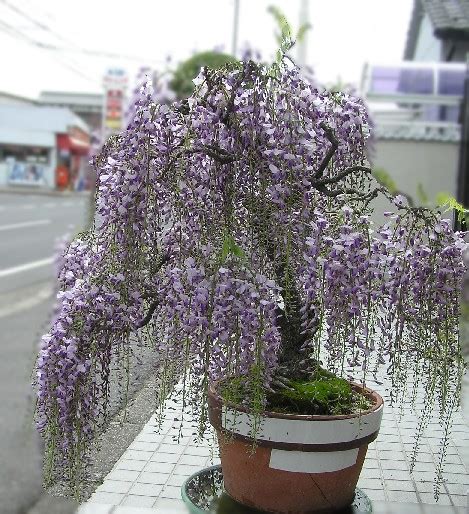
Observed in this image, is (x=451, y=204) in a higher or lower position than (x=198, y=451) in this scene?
higher

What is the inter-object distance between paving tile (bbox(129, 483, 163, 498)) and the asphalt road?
542mm

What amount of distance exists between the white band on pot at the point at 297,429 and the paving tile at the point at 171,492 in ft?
3.19

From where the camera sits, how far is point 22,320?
8.30 meters

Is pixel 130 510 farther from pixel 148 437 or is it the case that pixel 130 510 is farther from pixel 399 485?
pixel 399 485

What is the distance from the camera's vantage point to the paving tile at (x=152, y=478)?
3.96 metres

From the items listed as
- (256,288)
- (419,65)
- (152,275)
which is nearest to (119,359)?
(152,275)

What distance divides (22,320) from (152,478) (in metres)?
4.79

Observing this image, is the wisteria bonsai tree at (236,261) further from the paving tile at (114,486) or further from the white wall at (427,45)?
the white wall at (427,45)

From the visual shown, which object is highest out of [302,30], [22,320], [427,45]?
[427,45]

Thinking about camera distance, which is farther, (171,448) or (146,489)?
(171,448)

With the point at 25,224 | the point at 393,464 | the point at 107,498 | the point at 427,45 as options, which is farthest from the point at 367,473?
the point at 25,224

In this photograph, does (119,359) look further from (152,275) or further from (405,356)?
(405,356)

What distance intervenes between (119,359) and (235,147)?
3.45ft

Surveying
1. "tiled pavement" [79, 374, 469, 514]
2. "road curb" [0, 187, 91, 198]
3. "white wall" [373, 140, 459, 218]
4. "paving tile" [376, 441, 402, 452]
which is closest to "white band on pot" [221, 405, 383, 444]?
"tiled pavement" [79, 374, 469, 514]
